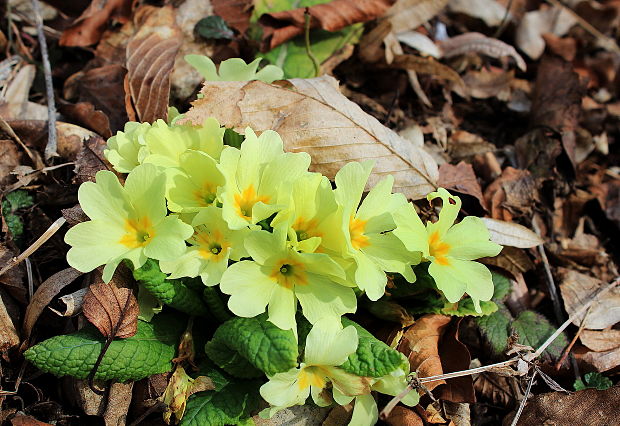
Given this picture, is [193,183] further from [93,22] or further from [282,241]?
[93,22]

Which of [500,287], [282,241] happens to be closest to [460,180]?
[500,287]

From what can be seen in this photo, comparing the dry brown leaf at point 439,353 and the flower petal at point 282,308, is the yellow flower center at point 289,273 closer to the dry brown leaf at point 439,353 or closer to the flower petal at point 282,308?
the flower petal at point 282,308

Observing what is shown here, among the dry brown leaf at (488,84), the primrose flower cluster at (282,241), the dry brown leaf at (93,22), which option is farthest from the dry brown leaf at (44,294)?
the dry brown leaf at (488,84)

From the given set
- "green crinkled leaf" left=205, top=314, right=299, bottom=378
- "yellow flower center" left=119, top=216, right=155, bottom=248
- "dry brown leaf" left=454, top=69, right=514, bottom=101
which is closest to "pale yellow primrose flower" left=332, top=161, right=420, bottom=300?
"green crinkled leaf" left=205, top=314, right=299, bottom=378

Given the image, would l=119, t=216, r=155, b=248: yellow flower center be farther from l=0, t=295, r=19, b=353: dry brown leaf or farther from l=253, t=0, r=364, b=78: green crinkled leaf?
l=253, t=0, r=364, b=78: green crinkled leaf

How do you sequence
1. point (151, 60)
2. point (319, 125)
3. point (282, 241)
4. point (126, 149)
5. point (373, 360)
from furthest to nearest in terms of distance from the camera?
point (151, 60) < point (319, 125) < point (126, 149) < point (373, 360) < point (282, 241)

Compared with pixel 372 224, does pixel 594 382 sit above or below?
below
